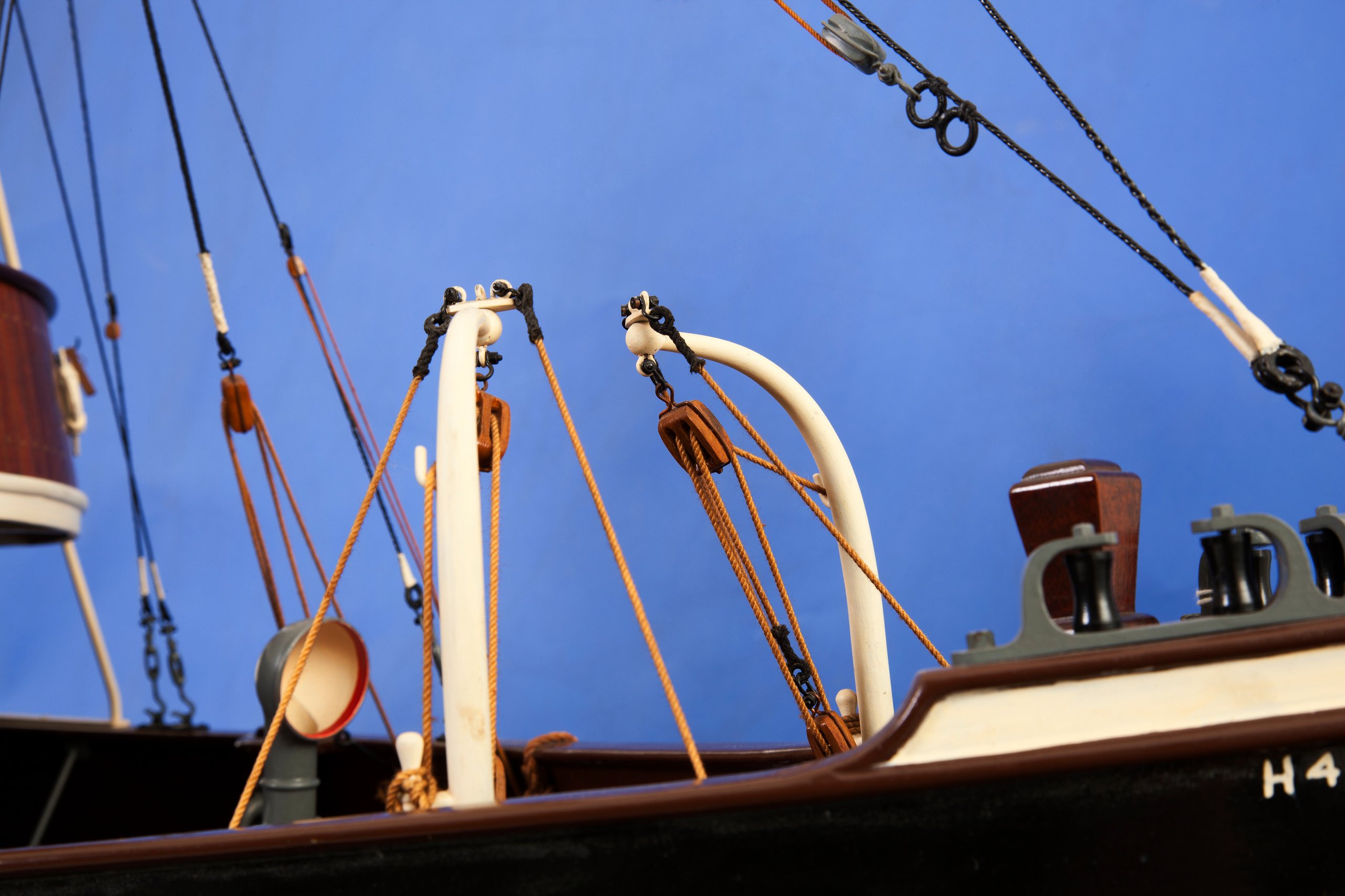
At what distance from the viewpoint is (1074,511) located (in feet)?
3.81

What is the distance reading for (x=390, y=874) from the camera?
3.22ft

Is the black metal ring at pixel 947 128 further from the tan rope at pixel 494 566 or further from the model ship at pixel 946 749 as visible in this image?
the tan rope at pixel 494 566

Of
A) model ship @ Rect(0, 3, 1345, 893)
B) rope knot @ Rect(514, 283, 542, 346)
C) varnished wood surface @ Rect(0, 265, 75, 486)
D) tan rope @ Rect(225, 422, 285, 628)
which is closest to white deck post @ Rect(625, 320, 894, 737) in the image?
model ship @ Rect(0, 3, 1345, 893)

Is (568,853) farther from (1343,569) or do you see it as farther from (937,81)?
(937,81)

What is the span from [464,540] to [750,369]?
428 mm

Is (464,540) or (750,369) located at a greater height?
(750,369)

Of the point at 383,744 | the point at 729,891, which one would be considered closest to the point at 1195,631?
the point at 729,891

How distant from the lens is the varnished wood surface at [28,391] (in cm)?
206

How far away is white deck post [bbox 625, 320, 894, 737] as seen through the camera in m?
1.34

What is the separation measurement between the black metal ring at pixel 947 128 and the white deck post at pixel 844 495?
0.31 meters

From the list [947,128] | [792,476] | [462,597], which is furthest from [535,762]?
[947,128]

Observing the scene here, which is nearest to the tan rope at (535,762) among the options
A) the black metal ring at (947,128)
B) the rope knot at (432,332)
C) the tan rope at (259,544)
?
the tan rope at (259,544)

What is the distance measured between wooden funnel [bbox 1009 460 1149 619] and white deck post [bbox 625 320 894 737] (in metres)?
0.20

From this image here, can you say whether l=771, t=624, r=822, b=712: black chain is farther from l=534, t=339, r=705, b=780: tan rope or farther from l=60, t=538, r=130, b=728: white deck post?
l=60, t=538, r=130, b=728: white deck post
